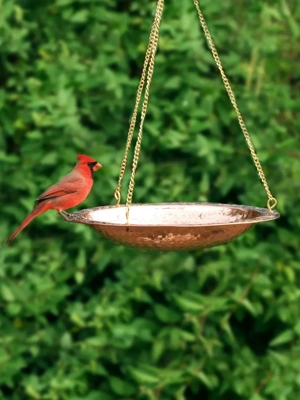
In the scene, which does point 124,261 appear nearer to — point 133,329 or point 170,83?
point 133,329

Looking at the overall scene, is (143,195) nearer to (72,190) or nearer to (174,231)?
(72,190)

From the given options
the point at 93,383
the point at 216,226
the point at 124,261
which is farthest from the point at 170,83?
the point at 216,226

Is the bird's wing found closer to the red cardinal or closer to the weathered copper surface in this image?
the red cardinal

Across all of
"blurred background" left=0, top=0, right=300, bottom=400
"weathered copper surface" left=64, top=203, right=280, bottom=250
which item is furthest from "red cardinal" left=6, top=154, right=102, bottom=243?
"blurred background" left=0, top=0, right=300, bottom=400

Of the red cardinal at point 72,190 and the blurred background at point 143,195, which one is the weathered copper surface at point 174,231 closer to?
the red cardinal at point 72,190

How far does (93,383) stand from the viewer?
440 centimetres

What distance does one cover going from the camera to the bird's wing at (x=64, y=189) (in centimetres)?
320

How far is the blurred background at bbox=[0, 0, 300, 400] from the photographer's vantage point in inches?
163

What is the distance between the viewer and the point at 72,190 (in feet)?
10.5

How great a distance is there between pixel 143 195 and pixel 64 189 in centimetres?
105

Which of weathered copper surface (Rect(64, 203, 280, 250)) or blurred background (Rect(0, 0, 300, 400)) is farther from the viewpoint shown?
blurred background (Rect(0, 0, 300, 400))

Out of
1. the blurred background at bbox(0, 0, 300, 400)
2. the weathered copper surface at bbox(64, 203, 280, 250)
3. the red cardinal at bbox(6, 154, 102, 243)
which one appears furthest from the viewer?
the blurred background at bbox(0, 0, 300, 400)

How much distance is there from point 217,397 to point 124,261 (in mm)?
827

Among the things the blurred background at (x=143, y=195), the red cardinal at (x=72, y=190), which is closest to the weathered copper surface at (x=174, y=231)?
the red cardinal at (x=72, y=190)
